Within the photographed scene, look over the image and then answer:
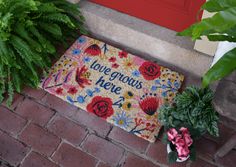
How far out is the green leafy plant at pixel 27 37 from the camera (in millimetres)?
2373

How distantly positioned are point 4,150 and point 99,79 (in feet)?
3.37

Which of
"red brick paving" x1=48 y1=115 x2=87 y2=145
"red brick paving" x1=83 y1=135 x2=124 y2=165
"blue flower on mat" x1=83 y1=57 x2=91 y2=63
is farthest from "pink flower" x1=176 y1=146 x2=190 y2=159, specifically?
"blue flower on mat" x1=83 y1=57 x2=91 y2=63

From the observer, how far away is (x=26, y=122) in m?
2.44

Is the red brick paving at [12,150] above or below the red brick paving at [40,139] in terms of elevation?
below

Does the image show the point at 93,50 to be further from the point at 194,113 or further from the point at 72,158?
the point at 194,113

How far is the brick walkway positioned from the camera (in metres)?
2.19

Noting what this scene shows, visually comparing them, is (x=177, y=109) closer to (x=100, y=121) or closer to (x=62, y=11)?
(x=100, y=121)

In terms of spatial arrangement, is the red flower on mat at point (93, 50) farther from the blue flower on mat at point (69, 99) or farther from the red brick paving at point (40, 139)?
the red brick paving at point (40, 139)

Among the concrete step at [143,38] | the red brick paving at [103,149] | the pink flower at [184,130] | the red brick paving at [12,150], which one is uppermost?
the concrete step at [143,38]

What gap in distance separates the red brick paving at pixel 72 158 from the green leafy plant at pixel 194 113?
68cm

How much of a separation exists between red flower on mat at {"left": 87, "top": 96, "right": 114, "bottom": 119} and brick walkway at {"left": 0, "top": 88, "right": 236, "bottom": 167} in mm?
53

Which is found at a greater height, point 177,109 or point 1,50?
point 177,109

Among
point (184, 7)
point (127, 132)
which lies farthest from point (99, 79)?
point (184, 7)

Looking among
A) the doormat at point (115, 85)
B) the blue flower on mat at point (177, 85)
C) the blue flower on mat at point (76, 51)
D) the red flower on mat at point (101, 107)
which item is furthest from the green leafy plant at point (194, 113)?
the blue flower on mat at point (76, 51)
